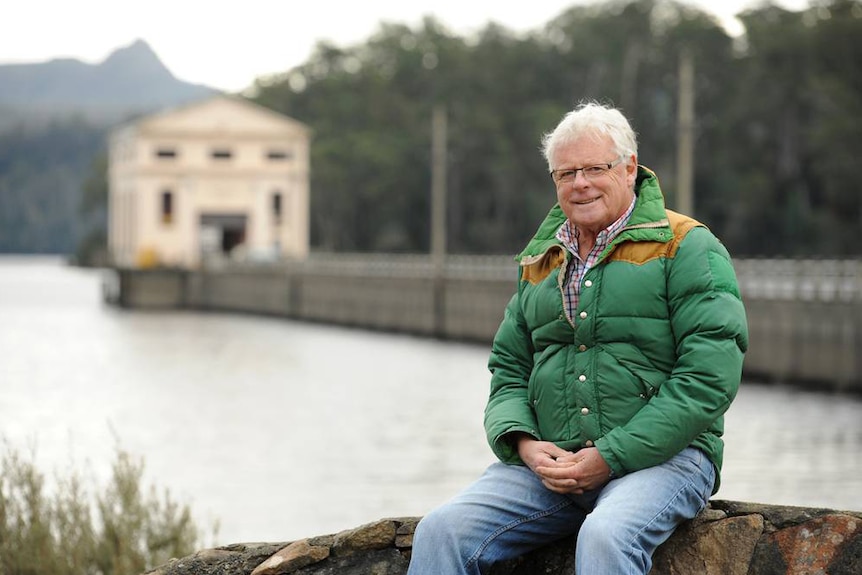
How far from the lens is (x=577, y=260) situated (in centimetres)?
495

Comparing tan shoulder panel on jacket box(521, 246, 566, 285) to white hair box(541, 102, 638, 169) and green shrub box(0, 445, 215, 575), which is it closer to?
white hair box(541, 102, 638, 169)

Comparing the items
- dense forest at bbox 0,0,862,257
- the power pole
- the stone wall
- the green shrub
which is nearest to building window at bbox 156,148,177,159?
dense forest at bbox 0,0,862,257

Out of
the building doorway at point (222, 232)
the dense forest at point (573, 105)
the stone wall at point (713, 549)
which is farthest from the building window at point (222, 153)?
the stone wall at point (713, 549)

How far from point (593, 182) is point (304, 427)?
20.5 meters

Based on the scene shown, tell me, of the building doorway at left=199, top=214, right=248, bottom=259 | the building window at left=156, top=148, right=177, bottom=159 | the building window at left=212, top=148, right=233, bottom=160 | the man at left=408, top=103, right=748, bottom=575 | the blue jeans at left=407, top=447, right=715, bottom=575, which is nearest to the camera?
the blue jeans at left=407, top=447, right=715, bottom=575

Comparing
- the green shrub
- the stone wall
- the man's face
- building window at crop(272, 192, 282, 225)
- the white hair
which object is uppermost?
the white hair

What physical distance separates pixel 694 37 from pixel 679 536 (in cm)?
→ 7751

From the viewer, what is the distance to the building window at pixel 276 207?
8894 cm

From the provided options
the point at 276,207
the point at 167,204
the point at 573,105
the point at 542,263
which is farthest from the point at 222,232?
the point at 542,263

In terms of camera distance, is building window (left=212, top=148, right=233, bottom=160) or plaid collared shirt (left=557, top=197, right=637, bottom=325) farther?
building window (left=212, top=148, right=233, bottom=160)

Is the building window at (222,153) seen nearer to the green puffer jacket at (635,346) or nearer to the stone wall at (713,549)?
the stone wall at (713,549)

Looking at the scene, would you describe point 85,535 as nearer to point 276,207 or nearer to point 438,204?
point 438,204

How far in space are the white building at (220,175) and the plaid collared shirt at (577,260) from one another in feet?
268

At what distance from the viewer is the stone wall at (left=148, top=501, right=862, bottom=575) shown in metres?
4.88
